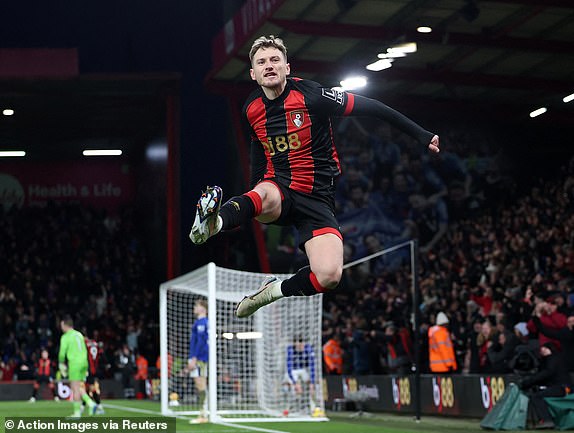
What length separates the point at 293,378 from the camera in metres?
20.2

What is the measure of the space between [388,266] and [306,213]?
2357cm

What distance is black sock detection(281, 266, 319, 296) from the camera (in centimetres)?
786

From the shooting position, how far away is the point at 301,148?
310 inches

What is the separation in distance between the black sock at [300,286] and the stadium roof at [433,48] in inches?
649

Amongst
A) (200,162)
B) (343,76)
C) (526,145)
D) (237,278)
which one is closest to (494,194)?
(526,145)

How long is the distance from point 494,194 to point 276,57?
83.7 feet

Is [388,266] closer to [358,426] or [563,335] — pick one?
[358,426]

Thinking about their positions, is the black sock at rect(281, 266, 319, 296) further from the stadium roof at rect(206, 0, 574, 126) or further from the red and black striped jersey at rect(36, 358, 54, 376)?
the red and black striped jersey at rect(36, 358, 54, 376)

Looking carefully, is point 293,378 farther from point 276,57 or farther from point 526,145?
point 526,145

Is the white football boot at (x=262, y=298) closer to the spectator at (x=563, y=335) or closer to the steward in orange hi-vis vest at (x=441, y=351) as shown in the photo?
the spectator at (x=563, y=335)

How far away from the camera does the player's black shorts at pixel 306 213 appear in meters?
7.81

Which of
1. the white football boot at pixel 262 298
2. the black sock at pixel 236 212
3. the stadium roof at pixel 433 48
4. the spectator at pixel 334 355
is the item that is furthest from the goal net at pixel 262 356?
the black sock at pixel 236 212

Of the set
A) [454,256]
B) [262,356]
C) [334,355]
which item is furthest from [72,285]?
[262,356]

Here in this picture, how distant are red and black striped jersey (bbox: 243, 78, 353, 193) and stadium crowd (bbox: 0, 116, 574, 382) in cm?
884
